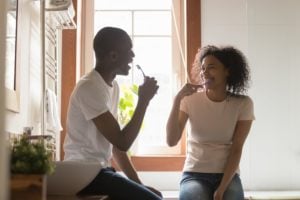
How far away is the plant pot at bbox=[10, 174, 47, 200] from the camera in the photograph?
106 cm

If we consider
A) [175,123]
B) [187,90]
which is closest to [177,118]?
[175,123]

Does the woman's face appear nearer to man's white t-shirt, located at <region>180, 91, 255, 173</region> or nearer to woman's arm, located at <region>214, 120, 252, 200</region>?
man's white t-shirt, located at <region>180, 91, 255, 173</region>

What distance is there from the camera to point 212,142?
1999 mm

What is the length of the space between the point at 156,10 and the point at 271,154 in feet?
3.57

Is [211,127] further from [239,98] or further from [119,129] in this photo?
[119,129]

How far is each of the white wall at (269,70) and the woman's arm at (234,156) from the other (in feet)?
1.63

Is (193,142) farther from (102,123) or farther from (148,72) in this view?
(148,72)

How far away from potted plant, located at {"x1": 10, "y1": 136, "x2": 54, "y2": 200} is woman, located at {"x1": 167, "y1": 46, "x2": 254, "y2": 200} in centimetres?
87

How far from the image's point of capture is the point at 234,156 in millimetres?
1941

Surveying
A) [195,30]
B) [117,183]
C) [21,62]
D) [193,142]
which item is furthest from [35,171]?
[195,30]

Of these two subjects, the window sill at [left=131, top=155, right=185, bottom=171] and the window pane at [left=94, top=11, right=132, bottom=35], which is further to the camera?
the window pane at [left=94, top=11, right=132, bottom=35]

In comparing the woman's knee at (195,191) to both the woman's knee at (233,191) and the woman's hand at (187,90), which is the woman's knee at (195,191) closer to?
the woman's knee at (233,191)

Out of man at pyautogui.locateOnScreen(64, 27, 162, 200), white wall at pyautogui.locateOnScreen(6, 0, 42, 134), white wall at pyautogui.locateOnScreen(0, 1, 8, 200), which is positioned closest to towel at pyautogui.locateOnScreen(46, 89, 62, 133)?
white wall at pyautogui.locateOnScreen(6, 0, 42, 134)

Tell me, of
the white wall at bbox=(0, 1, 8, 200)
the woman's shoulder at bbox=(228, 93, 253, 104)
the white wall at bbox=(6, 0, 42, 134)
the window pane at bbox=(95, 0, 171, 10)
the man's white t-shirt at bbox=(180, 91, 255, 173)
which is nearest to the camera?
the white wall at bbox=(0, 1, 8, 200)
